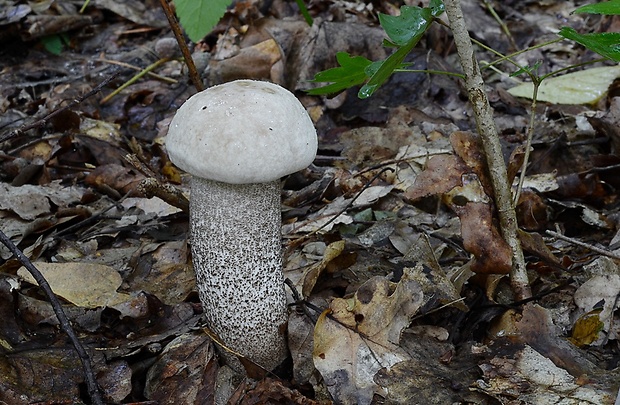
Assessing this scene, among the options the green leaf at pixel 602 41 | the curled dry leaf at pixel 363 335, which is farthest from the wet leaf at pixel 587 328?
the green leaf at pixel 602 41

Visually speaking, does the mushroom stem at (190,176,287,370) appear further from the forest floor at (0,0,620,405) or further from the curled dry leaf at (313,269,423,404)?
the curled dry leaf at (313,269,423,404)

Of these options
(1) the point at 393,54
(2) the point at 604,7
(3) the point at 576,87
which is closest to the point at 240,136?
(1) the point at 393,54

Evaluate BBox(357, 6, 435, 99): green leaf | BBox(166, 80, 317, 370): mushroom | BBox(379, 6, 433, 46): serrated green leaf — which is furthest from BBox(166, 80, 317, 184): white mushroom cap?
BBox(379, 6, 433, 46): serrated green leaf

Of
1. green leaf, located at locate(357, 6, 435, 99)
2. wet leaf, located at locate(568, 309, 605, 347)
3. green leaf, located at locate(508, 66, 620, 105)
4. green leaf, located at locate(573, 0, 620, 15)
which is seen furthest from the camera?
green leaf, located at locate(508, 66, 620, 105)

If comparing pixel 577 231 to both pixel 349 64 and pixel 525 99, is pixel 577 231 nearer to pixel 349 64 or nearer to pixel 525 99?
pixel 349 64

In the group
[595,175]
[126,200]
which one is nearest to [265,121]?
[126,200]
